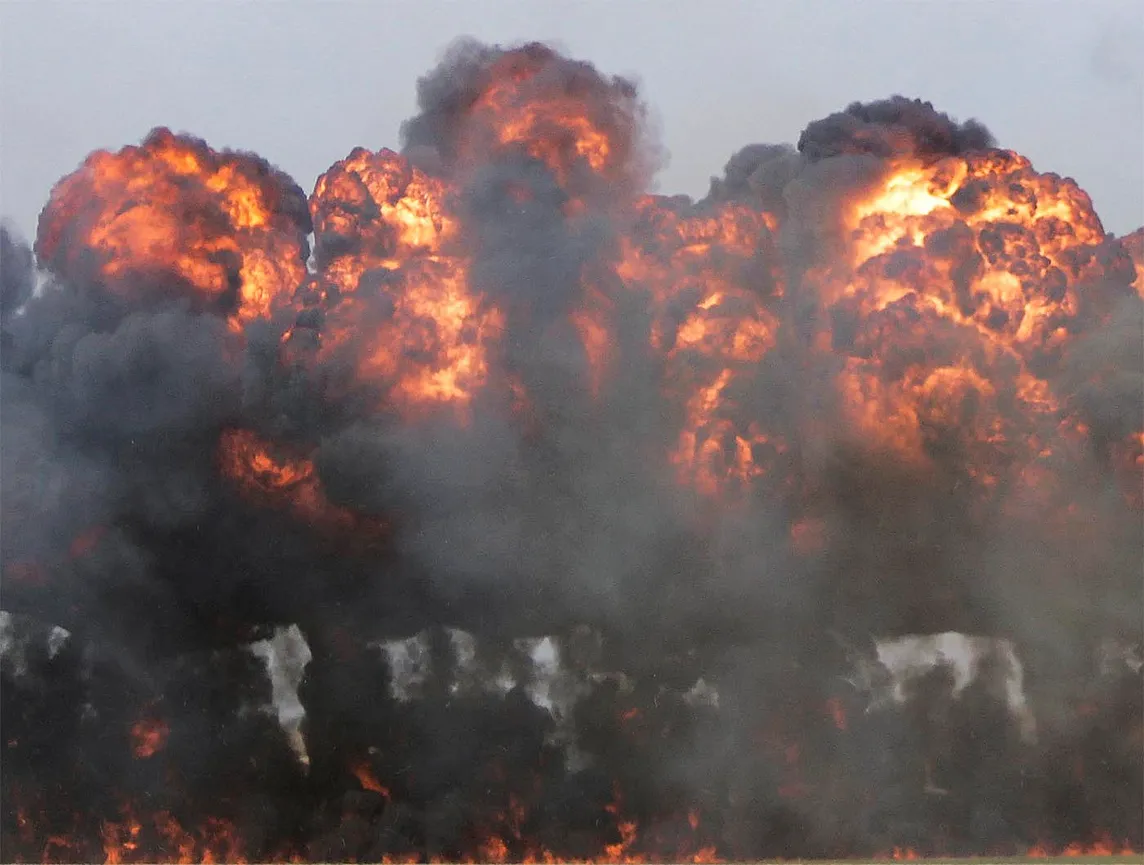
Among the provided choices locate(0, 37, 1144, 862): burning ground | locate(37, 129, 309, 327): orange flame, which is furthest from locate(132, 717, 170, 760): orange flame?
locate(37, 129, 309, 327): orange flame

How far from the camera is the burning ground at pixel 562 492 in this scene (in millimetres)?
73688

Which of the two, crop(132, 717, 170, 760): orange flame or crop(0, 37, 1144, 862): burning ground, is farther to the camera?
crop(132, 717, 170, 760): orange flame

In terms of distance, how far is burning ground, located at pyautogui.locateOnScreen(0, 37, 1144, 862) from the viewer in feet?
242

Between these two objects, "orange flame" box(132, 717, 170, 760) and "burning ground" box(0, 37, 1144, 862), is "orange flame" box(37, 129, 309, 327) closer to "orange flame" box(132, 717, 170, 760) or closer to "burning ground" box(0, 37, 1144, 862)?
"burning ground" box(0, 37, 1144, 862)

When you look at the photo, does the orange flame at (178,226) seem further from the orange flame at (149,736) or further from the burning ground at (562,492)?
the orange flame at (149,736)

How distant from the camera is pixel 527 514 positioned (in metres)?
76.9

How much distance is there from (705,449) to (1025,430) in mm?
13602

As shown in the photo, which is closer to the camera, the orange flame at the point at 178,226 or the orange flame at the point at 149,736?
the orange flame at the point at 178,226

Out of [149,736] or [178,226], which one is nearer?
[178,226]

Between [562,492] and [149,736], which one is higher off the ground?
[562,492]

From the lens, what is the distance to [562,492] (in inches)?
3031

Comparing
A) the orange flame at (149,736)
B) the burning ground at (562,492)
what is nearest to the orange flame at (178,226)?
the burning ground at (562,492)

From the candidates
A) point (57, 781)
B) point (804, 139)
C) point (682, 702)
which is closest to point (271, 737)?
point (57, 781)

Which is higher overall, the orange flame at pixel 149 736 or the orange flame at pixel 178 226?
the orange flame at pixel 178 226
